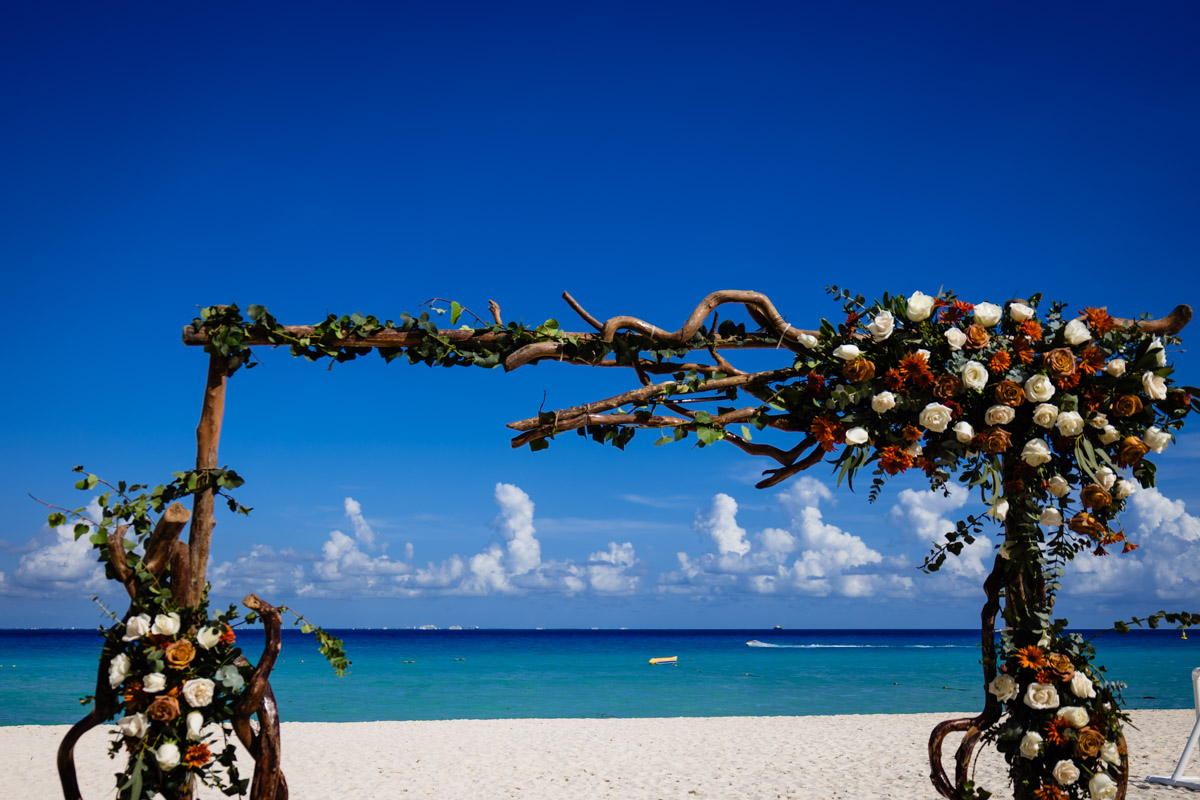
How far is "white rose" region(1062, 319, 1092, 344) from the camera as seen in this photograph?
334 cm

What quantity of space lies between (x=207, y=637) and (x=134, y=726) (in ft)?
1.24

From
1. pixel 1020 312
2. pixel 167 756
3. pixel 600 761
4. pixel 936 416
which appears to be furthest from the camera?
pixel 600 761

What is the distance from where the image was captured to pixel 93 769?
28.2ft

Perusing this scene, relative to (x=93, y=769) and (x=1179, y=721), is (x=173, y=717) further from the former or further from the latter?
(x=1179, y=721)

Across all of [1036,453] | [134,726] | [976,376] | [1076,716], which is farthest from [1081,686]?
[134,726]

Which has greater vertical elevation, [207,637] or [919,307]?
[919,307]

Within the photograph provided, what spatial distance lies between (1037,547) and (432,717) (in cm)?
1736

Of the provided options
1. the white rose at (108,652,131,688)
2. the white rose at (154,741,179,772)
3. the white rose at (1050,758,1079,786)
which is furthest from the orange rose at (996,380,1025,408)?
the white rose at (108,652,131,688)

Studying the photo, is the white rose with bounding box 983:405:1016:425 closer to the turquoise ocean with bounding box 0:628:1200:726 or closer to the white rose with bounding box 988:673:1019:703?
the white rose with bounding box 988:673:1019:703

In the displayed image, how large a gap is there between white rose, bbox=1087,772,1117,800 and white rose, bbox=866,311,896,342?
189 cm

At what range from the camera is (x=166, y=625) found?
2.97m

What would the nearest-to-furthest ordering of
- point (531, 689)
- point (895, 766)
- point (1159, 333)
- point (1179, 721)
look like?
point (1159, 333)
point (895, 766)
point (1179, 721)
point (531, 689)

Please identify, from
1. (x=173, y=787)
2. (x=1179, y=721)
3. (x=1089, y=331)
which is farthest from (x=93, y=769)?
(x=1179, y=721)

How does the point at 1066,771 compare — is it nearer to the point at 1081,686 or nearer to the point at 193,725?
the point at 1081,686
